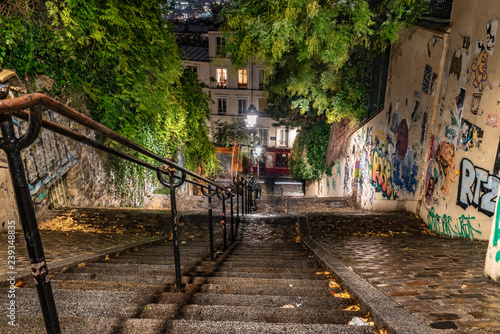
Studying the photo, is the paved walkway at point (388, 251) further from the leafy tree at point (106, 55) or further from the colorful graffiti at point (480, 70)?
the leafy tree at point (106, 55)

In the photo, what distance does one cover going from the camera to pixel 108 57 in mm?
7059

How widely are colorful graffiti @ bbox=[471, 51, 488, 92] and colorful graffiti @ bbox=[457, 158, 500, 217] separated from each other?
4.12 feet

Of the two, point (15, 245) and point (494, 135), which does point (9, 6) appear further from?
point (494, 135)

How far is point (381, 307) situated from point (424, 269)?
1.49 metres

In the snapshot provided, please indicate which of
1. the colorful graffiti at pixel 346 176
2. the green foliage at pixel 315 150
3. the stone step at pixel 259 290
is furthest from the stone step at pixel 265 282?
the green foliage at pixel 315 150

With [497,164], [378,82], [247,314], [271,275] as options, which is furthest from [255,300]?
[378,82]

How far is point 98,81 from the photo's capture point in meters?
7.30

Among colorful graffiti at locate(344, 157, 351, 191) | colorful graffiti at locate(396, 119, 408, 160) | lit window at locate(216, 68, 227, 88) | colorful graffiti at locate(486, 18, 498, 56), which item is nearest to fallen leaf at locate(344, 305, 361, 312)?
colorful graffiti at locate(486, 18, 498, 56)

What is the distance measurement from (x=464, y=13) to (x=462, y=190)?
325cm

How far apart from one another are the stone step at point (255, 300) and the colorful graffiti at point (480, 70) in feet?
14.8

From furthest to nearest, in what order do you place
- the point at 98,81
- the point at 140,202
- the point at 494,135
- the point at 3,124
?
the point at 140,202
the point at 98,81
the point at 494,135
the point at 3,124

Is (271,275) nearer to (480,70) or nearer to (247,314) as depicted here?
(247,314)

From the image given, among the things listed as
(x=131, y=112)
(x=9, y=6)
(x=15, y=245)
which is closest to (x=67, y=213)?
(x=15, y=245)

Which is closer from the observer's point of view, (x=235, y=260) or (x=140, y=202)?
(x=235, y=260)
